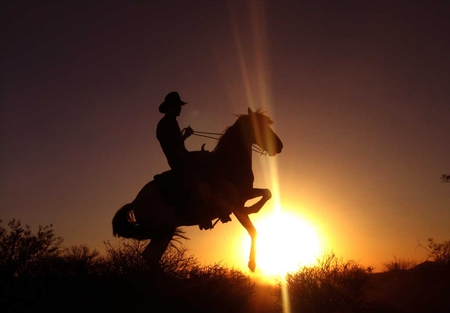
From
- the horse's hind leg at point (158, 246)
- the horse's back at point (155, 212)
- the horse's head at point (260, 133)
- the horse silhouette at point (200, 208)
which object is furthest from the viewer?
the horse's head at point (260, 133)

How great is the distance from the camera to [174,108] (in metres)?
8.80

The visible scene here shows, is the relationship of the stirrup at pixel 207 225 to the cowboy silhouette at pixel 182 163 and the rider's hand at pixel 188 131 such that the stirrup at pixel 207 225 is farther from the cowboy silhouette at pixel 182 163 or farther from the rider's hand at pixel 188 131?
the rider's hand at pixel 188 131

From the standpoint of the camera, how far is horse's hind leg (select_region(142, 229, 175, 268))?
27.2 ft

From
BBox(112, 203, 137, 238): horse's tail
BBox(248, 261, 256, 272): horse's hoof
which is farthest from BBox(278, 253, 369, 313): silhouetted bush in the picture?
BBox(112, 203, 137, 238): horse's tail

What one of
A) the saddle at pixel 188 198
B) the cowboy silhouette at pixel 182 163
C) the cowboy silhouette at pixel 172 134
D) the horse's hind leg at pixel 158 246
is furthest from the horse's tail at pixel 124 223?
the cowboy silhouette at pixel 172 134

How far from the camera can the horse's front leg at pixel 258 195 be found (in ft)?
28.2

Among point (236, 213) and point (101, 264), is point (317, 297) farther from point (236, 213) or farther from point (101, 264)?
point (101, 264)

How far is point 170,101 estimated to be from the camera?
28.9 feet

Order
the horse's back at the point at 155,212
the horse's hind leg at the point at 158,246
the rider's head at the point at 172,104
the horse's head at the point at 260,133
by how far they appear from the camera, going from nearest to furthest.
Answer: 1. the horse's hind leg at the point at 158,246
2. the horse's back at the point at 155,212
3. the rider's head at the point at 172,104
4. the horse's head at the point at 260,133

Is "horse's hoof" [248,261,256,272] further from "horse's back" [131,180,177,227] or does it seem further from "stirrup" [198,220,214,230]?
"horse's back" [131,180,177,227]

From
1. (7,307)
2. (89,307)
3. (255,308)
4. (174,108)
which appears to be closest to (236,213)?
(255,308)

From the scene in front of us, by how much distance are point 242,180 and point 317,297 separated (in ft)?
9.25

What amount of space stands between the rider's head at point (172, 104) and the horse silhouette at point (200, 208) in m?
1.10

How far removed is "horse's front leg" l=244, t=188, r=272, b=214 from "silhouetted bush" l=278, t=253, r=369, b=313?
1.76 metres
